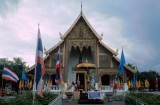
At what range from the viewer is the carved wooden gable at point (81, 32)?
32.1 metres

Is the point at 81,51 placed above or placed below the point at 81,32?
below

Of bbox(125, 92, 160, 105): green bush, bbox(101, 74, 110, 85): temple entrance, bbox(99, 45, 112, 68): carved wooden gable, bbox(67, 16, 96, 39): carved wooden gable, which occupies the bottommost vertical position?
bbox(125, 92, 160, 105): green bush

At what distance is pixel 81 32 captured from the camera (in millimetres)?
32062

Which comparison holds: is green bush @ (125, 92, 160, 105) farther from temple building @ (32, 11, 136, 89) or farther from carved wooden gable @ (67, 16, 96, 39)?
carved wooden gable @ (67, 16, 96, 39)

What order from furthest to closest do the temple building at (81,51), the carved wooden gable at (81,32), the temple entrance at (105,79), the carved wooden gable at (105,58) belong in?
the temple entrance at (105,79), the carved wooden gable at (81,32), the carved wooden gable at (105,58), the temple building at (81,51)

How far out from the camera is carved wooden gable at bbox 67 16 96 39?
32062 mm

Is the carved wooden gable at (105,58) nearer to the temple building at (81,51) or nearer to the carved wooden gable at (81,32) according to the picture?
the temple building at (81,51)

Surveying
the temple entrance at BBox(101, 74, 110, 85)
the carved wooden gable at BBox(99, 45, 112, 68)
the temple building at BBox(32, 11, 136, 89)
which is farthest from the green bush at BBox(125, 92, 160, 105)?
the temple entrance at BBox(101, 74, 110, 85)

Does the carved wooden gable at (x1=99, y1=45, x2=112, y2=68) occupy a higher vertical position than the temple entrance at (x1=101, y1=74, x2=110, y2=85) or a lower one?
higher

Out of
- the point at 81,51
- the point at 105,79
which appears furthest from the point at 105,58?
the point at 105,79

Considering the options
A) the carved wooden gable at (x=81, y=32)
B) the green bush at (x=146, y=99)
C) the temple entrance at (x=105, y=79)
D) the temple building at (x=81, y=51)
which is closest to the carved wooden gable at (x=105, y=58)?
the temple building at (x=81, y=51)

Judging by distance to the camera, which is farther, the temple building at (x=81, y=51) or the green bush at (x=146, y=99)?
the temple building at (x=81, y=51)

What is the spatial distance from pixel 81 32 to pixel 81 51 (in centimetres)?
207

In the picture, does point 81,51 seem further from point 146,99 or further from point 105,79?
point 146,99
